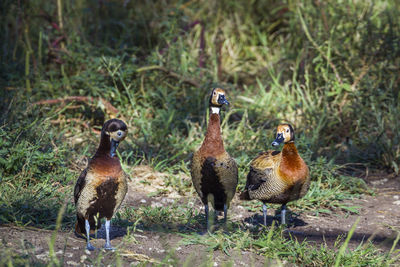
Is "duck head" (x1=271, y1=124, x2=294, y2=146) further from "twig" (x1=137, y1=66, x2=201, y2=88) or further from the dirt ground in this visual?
"twig" (x1=137, y1=66, x2=201, y2=88)

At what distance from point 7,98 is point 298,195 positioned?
3299mm

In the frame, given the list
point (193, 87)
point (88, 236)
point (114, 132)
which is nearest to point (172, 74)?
point (193, 87)

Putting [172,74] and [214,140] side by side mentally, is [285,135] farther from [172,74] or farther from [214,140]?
[172,74]

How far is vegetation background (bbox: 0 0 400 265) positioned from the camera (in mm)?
5359

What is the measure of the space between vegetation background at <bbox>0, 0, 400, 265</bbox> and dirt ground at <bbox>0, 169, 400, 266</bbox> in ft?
0.64

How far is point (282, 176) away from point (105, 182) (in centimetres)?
140

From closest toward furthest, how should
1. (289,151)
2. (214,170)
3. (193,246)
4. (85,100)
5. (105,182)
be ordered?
(105,182)
(193,246)
(214,170)
(289,151)
(85,100)

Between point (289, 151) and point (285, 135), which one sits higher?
point (285, 135)

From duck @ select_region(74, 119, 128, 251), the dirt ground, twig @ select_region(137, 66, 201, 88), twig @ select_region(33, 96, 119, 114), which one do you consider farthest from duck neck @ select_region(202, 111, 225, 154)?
twig @ select_region(137, 66, 201, 88)

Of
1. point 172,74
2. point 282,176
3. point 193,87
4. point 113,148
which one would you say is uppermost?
point 172,74

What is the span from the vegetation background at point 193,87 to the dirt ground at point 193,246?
0.64 feet

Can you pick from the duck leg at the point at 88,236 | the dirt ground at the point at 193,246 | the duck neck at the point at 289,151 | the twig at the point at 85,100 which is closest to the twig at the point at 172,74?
the twig at the point at 85,100

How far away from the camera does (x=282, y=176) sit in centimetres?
411

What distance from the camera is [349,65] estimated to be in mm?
6586
